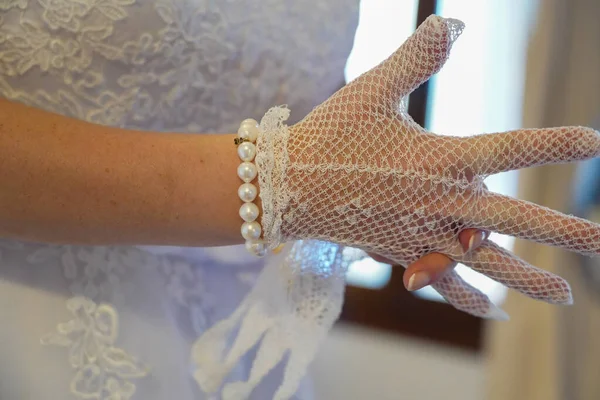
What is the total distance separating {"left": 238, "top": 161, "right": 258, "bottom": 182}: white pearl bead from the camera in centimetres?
46

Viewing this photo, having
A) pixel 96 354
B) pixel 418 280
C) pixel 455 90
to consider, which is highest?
pixel 455 90

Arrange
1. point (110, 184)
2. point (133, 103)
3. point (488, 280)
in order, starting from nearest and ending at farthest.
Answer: point (110, 184) < point (133, 103) < point (488, 280)

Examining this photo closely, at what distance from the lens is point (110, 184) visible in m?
0.45

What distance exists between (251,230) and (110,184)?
0.14 metres

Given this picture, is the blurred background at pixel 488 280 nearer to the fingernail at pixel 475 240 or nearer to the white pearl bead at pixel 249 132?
the fingernail at pixel 475 240

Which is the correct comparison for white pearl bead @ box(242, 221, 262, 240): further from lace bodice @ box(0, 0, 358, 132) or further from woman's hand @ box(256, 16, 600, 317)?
lace bodice @ box(0, 0, 358, 132)

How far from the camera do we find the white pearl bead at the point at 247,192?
18.2 inches

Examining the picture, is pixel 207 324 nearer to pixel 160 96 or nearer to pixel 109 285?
pixel 109 285

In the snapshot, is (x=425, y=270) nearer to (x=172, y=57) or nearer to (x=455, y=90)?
(x=172, y=57)

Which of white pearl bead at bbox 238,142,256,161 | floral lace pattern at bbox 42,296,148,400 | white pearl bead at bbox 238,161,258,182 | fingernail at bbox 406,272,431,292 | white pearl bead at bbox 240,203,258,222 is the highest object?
white pearl bead at bbox 238,142,256,161

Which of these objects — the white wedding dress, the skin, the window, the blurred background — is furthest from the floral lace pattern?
the blurred background

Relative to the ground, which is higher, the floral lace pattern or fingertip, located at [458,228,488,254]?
fingertip, located at [458,228,488,254]

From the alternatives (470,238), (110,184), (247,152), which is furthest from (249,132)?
(470,238)

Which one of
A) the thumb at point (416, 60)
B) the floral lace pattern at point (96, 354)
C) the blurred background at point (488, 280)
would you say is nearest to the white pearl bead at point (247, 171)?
the thumb at point (416, 60)
